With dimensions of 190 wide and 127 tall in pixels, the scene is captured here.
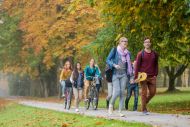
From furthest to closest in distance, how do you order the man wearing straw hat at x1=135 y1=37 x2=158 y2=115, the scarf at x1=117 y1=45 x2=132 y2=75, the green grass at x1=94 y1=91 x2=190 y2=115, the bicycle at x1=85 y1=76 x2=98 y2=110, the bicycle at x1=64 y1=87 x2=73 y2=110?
the bicycle at x1=64 y1=87 x2=73 y2=110 < the bicycle at x1=85 y1=76 x2=98 y2=110 < the green grass at x1=94 y1=91 x2=190 y2=115 < the scarf at x1=117 y1=45 x2=132 y2=75 < the man wearing straw hat at x1=135 y1=37 x2=158 y2=115

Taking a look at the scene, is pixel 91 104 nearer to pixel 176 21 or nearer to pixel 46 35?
pixel 176 21

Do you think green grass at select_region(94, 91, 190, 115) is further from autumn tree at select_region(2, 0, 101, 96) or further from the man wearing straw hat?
autumn tree at select_region(2, 0, 101, 96)

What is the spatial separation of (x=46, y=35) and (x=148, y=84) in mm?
27858

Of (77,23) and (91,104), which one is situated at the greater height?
(77,23)

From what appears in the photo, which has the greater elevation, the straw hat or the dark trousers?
the straw hat

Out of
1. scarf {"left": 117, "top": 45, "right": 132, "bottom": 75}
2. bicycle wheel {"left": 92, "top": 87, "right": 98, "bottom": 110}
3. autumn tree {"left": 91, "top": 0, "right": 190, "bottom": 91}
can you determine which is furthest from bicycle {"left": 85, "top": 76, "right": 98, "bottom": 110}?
scarf {"left": 117, "top": 45, "right": 132, "bottom": 75}

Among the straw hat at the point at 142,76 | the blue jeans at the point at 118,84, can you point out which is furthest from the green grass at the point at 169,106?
the blue jeans at the point at 118,84

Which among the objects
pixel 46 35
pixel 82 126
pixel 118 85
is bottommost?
pixel 82 126

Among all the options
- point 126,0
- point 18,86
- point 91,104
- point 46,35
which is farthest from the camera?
point 18,86

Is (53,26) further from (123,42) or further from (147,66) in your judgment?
(147,66)

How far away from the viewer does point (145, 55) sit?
15.1m

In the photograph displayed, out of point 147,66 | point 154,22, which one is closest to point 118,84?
point 147,66

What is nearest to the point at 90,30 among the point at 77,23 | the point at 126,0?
the point at 77,23

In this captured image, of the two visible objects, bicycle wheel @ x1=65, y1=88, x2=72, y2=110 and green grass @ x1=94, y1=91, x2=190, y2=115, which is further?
bicycle wheel @ x1=65, y1=88, x2=72, y2=110
